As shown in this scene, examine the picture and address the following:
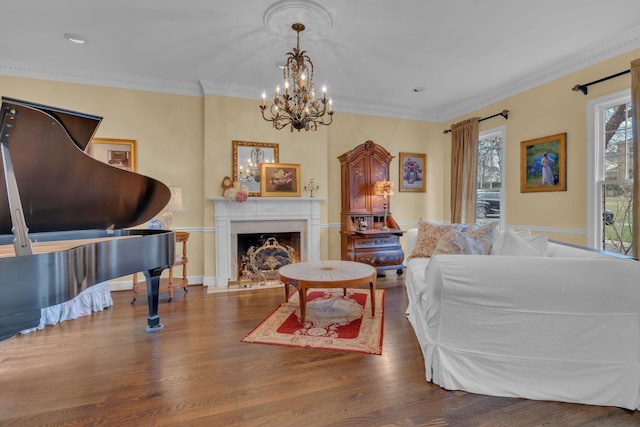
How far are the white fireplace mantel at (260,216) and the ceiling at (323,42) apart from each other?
1.68 meters

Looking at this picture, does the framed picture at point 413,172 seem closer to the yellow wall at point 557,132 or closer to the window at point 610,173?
the yellow wall at point 557,132

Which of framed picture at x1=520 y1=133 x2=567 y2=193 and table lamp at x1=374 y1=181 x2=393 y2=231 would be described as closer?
framed picture at x1=520 y1=133 x2=567 y2=193

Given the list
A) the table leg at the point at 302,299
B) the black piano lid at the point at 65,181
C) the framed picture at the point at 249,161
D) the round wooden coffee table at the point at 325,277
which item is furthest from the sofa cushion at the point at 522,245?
the framed picture at the point at 249,161

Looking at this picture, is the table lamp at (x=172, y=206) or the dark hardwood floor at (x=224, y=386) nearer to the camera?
the dark hardwood floor at (x=224, y=386)

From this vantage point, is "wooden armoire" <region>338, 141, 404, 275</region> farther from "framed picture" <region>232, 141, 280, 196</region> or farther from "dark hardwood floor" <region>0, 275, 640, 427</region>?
"dark hardwood floor" <region>0, 275, 640, 427</region>

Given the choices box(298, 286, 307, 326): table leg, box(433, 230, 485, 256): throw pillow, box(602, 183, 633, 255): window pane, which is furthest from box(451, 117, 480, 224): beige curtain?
box(298, 286, 307, 326): table leg

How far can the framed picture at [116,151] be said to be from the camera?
404 cm

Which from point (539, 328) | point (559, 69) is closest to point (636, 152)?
point (559, 69)

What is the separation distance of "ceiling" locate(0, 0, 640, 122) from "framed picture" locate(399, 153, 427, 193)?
136 cm

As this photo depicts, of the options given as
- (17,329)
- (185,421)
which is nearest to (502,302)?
(185,421)

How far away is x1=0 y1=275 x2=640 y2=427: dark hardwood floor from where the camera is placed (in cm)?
165

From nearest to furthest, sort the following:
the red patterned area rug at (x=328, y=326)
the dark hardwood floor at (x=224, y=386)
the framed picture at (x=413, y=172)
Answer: the dark hardwood floor at (x=224, y=386)
the red patterned area rug at (x=328, y=326)
the framed picture at (x=413, y=172)

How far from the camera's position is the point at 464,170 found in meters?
5.09

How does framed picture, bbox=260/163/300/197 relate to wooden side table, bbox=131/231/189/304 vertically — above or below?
above
